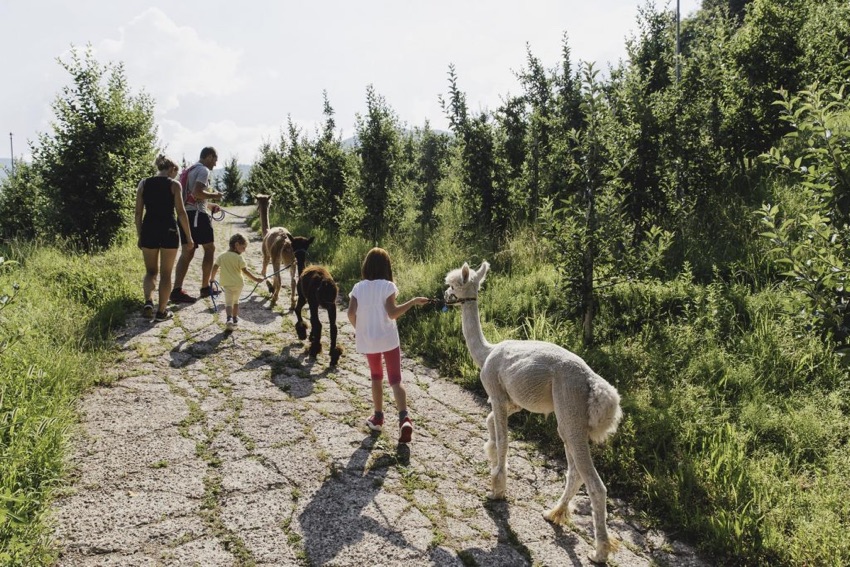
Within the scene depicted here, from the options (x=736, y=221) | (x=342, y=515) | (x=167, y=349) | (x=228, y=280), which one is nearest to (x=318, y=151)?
(x=228, y=280)

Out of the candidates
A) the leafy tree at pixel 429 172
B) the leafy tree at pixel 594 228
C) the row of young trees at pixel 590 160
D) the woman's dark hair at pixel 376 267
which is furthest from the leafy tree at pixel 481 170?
the woman's dark hair at pixel 376 267

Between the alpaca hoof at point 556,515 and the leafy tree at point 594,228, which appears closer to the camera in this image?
the alpaca hoof at point 556,515

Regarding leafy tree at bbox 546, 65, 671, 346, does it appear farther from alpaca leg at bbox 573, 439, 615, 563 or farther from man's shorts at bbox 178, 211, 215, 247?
man's shorts at bbox 178, 211, 215, 247

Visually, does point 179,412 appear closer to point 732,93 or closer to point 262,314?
point 262,314

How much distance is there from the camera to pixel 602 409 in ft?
12.0

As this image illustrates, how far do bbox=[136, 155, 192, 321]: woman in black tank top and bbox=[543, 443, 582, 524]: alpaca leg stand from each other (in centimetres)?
615

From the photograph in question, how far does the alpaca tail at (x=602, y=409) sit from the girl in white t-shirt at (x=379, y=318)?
5.98ft

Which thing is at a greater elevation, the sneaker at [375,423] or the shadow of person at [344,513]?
the sneaker at [375,423]

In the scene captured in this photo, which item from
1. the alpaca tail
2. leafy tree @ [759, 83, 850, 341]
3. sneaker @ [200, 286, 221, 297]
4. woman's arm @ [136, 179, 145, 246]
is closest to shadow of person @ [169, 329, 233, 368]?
sneaker @ [200, 286, 221, 297]

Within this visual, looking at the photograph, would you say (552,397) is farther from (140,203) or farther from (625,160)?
(140,203)

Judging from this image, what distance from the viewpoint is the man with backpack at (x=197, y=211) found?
8.30 meters

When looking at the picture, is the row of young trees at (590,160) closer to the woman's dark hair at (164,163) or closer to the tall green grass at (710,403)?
the tall green grass at (710,403)

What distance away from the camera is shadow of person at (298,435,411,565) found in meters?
3.66

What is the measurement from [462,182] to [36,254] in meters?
8.21
